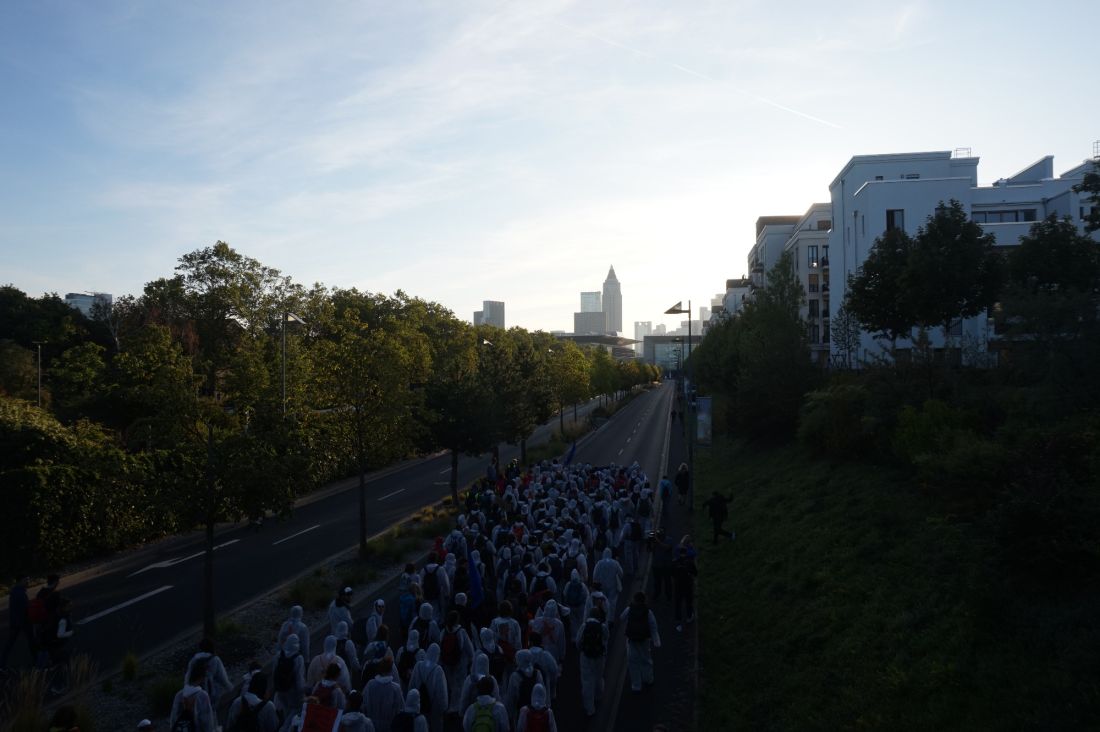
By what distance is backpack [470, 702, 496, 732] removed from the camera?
7.32 metres

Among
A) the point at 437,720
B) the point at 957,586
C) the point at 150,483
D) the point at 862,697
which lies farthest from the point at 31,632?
the point at 957,586

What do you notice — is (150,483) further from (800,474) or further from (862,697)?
(800,474)

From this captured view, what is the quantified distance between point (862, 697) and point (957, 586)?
2370 millimetres

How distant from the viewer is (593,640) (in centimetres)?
988

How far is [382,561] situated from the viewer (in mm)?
18875

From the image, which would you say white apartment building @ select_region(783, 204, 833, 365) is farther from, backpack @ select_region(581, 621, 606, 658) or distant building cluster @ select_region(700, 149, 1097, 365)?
backpack @ select_region(581, 621, 606, 658)

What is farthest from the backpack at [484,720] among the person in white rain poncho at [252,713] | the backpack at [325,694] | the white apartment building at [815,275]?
the white apartment building at [815,275]

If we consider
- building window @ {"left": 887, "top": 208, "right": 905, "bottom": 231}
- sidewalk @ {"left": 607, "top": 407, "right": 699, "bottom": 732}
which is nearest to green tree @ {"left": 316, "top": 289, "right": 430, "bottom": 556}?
sidewalk @ {"left": 607, "top": 407, "right": 699, "bottom": 732}

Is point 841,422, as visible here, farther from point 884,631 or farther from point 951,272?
point 884,631

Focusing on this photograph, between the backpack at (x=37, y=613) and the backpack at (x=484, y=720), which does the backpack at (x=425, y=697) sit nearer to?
the backpack at (x=484, y=720)

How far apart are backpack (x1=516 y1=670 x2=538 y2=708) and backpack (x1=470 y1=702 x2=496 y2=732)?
0.95 metres

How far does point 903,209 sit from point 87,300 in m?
152

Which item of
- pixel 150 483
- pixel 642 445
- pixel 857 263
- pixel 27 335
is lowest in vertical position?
pixel 642 445

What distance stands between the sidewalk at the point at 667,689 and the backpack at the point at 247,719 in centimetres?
473
